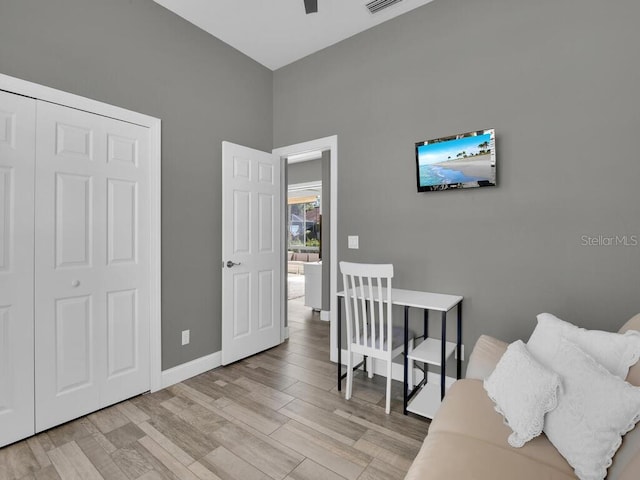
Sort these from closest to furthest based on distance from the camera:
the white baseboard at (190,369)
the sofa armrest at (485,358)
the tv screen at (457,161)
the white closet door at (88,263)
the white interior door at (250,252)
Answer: the sofa armrest at (485,358)
the white closet door at (88,263)
the tv screen at (457,161)
the white baseboard at (190,369)
the white interior door at (250,252)

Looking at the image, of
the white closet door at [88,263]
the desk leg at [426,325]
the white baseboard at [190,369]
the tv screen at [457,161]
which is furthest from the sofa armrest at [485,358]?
the white closet door at [88,263]

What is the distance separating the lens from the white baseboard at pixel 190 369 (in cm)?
270

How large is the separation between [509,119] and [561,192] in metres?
0.63

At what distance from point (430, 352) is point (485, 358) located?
605mm

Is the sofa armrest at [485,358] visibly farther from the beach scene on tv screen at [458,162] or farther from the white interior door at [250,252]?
the white interior door at [250,252]

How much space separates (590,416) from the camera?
1102 millimetres

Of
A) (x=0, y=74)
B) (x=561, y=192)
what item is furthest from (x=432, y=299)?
(x=0, y=74)

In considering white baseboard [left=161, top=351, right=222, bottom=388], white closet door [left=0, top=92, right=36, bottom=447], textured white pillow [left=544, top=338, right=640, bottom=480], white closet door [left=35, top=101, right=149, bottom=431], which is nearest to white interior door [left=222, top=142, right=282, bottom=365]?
white baseboard [left=161, top=351, right=222, bottom=388]

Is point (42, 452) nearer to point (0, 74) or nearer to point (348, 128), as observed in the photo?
point (0, 74)

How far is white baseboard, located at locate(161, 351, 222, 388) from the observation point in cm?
270

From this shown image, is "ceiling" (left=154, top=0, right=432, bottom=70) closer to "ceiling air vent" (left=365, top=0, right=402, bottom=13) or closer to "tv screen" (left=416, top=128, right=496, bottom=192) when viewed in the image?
"ceiling air vent" (left=365, top=0, right=402, bottom=13)

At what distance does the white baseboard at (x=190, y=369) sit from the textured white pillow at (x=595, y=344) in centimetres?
261

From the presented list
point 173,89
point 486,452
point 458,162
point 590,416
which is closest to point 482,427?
point 486,452

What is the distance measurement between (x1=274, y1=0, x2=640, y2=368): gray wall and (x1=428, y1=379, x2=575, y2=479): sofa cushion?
101 cm
